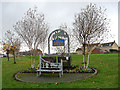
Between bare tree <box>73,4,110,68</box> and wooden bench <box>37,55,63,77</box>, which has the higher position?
bare tree <box>73,4,110,68</box>

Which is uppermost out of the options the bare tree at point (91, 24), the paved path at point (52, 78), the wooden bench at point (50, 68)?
the bare tree at point (91, 24)

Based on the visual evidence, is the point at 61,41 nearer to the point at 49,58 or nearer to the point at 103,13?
the point at 49,58

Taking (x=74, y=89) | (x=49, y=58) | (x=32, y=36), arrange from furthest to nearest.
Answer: (x=32, y=36) < (x=49, y=58) < (x=74, y=89)

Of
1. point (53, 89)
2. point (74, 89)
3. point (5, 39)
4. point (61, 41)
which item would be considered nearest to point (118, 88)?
point (74, 89)

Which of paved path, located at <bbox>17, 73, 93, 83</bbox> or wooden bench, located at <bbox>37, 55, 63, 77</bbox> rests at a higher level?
wooden bench, located at <bbox>37, 55, 63, 77</bbox>

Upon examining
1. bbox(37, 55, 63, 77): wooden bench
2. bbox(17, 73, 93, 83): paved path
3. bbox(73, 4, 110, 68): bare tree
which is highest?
bbox(73, 4, 110, 68): bare tree

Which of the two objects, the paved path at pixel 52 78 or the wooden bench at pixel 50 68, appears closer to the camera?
the paved path at pixel 52 78

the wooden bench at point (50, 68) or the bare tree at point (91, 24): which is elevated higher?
the bare tree at point (91, 24)

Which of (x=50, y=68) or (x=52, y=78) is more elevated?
(x=50, y=68)

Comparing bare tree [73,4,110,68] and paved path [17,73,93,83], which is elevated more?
bare tree [73,4,110,68]

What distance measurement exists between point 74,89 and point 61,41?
6.70 meters

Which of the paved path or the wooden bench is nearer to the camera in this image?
the paved path

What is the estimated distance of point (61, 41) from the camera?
455 inches

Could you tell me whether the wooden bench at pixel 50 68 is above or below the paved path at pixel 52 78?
above
